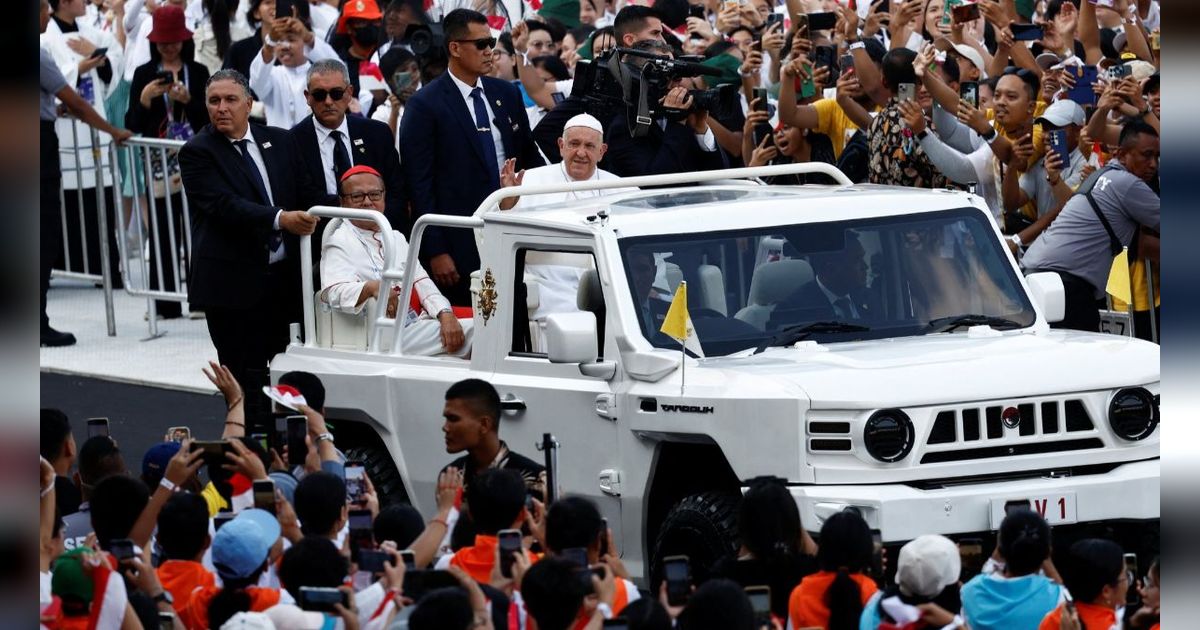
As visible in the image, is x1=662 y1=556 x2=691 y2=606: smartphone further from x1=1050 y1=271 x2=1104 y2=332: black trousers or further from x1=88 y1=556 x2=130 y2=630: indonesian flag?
x1=1050 y1=271 x2=1104 y2=332: black trousers

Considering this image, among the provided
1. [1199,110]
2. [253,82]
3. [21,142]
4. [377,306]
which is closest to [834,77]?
[253,82]

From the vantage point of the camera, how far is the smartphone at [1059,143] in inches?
472

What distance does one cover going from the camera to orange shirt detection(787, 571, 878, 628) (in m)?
6.50

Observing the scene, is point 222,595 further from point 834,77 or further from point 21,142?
point 834,77

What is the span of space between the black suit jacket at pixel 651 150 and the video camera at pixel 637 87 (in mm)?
92

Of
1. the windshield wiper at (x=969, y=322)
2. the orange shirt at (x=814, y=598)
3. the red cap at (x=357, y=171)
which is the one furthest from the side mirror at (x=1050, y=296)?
the red cap at (x=357, y=171)

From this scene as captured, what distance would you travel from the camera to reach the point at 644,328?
858 cm

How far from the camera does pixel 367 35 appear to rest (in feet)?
50.9

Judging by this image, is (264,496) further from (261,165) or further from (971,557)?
(261,165)

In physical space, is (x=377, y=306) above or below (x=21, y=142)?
below

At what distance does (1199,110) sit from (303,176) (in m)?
5.76

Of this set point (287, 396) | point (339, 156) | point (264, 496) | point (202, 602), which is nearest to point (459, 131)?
point (339, 156)

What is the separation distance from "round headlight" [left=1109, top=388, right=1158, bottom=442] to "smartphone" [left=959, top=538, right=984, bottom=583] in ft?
3.39

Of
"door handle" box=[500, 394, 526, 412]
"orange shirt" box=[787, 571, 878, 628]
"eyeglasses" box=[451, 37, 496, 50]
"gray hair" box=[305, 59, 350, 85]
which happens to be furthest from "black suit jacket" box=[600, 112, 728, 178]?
"orange shirt" box=[787, 571, 878, 628]
